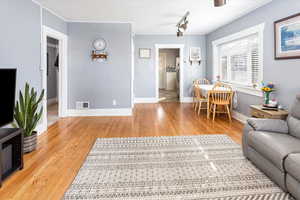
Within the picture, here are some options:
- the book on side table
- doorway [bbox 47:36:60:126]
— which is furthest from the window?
doorway [bbox 47:36:60:126]

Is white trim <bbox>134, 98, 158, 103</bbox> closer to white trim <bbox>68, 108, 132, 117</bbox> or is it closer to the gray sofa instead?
white trim <bbox>68, 108, 132, 117</bbox>

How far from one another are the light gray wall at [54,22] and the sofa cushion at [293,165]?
453 cm

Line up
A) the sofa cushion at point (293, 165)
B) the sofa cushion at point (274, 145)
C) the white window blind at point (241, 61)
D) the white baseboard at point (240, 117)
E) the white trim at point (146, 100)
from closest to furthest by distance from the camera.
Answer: the sofa cushion at point (293, 165) → the sofa cushion at point (274, 145) → the white window blind at point (241, 61) → the white baseboard at point (240, 117) → the white trim at point (146, 100)

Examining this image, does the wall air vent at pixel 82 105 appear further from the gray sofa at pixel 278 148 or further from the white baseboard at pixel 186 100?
the gray sofa at pixel 278 148

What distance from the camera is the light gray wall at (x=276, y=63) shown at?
11.0ft

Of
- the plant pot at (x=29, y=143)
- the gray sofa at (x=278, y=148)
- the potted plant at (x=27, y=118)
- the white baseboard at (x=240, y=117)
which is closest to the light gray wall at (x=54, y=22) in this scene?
the potted plant at (x=27, y=118)

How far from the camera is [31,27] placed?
3.72 m

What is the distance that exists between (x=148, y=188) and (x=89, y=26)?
15.1ft

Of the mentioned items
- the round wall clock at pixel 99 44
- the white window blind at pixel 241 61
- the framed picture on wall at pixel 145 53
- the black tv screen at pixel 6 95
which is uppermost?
the framed picture on wall at pixel 145 53

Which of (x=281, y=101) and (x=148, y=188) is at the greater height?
(x=281, y=101)

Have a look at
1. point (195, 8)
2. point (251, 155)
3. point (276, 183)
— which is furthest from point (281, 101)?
point (195, 8)

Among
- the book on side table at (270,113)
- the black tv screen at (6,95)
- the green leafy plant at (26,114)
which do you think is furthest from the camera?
the book on side table at (270,113)

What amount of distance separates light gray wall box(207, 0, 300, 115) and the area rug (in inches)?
49.2

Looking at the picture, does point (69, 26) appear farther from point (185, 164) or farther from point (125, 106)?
point (185, 164)
